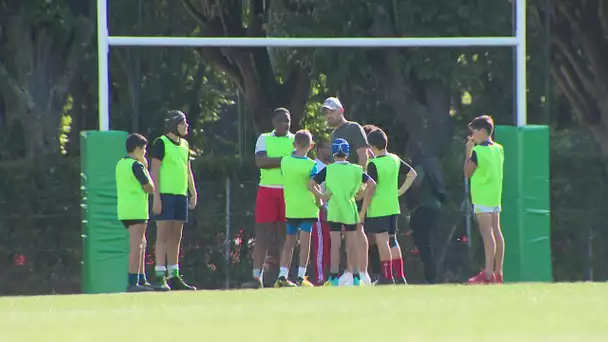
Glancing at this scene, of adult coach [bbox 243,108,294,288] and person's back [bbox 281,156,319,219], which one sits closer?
person's back [bbox 281,156,319,219]

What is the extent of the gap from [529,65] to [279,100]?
3801mm

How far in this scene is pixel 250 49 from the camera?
2550 cm

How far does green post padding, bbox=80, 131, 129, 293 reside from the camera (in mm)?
16656

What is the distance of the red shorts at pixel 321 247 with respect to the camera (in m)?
16.4

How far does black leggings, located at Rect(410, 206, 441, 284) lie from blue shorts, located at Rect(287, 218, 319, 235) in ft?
12.6

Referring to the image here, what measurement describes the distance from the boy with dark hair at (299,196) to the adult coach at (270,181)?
0.39m

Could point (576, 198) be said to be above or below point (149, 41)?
below

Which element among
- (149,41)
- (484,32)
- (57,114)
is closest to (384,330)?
(149,41)

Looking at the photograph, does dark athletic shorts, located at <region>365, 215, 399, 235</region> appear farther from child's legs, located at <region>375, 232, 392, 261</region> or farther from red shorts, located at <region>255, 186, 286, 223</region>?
red shorts, located at <region>255, 186, 286, 223</region>

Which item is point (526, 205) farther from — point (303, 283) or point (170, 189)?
point (170, 189)

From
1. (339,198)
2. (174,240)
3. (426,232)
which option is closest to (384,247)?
(339,198)

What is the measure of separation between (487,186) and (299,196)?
180cm

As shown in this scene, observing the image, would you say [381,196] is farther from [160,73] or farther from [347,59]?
[160,73]

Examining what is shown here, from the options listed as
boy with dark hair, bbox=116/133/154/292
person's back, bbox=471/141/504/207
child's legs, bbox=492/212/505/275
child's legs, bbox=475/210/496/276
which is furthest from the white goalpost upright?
child's legs, bbox=475/210/496/276
